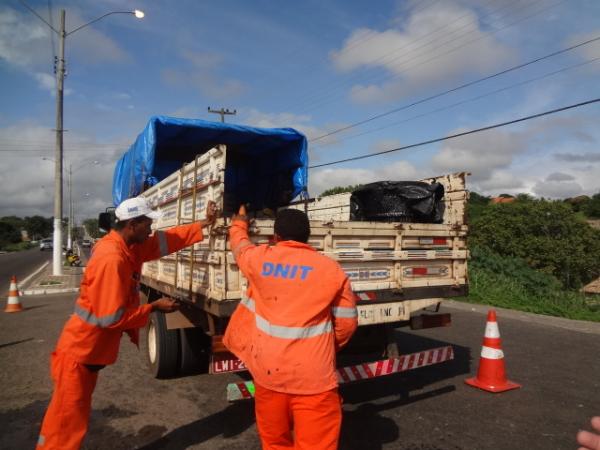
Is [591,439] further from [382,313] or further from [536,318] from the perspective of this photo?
[536,318]

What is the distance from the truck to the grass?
612cm

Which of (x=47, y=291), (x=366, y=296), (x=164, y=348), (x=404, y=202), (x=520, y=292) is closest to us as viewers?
(x=366, y=296)

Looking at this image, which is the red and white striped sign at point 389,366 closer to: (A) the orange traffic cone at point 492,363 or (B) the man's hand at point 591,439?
(A) the orange traffic cone at point 492,363

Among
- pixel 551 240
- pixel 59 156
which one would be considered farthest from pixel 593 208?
pixel 59 156

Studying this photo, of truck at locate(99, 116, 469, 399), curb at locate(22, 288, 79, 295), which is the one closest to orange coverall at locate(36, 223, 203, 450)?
truck at locate(99, 116, 469, 399)

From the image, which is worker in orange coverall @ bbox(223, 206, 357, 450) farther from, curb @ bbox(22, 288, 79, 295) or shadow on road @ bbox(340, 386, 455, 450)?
curb @ bbox(22, 288, 79, 295)

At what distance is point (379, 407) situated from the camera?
4.50 meters

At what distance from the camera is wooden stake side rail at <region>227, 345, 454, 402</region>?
356 centimetres

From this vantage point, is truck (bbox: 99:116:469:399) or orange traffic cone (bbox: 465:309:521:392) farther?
orange traffic cone (bbox: 465:309:521:392)

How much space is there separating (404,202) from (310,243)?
152 centimetres

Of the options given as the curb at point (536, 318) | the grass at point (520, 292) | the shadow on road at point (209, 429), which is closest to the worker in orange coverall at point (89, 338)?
the shadow on road at point (209, 429)

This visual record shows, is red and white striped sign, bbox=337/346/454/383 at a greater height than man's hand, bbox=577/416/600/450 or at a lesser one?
lesser

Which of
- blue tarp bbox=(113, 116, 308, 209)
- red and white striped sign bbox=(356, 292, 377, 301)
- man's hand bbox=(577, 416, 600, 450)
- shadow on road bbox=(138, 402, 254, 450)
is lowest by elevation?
shadow on road bbox=(138, 402, 254, 450)

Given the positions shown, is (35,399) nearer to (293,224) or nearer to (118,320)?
(118,320)
